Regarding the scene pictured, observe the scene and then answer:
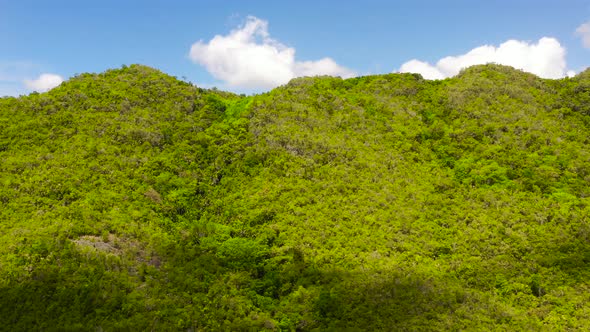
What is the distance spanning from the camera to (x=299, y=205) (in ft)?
92.8

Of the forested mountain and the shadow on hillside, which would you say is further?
the forested mountain

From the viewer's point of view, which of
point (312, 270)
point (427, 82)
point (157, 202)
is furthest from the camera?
point (427, 82)

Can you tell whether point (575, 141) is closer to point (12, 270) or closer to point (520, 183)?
point (520, 183)

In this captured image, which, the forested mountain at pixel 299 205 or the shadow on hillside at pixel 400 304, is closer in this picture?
the shadow on hillside at pixel 400 304

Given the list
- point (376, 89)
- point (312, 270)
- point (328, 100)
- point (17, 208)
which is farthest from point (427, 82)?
point (17, 208)

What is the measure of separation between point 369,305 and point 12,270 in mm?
19650

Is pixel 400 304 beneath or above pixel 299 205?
beneath

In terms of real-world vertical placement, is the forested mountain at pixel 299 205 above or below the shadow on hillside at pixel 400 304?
above

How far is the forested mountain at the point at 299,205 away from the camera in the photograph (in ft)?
66.3

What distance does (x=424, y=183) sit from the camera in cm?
3088

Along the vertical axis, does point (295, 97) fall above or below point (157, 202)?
above

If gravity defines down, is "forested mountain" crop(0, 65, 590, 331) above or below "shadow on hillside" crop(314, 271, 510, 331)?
above

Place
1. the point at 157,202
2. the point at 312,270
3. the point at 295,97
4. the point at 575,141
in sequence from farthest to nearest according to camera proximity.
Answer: the point at 295,97, the point at 575,141, the point at 157,202, the point at 312,270

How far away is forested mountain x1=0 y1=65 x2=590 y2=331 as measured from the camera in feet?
66.3
